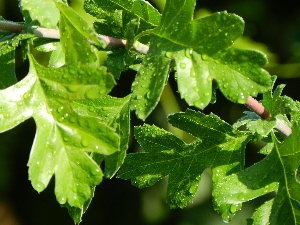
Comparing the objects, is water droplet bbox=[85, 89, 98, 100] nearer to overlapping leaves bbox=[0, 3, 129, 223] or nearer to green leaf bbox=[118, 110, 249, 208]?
overlapping leaves bbox=[0, 3, 129, 223]

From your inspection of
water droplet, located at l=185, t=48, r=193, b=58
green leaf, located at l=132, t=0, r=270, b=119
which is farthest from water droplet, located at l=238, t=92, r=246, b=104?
water droplet, located at l=185, t=48, r=193, b=58

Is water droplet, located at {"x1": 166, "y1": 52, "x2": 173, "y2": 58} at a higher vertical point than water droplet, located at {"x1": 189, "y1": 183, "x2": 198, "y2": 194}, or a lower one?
higher

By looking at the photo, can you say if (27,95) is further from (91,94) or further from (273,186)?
(273,186)

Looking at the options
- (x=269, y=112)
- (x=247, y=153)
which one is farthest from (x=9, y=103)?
(x=247, y=153)

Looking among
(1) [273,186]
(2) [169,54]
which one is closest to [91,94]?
(2) [169,54]

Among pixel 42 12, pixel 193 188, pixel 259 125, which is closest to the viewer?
pixel 42 12

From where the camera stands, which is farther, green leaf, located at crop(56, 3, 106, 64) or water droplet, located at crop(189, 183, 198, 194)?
water droplet, located at crop(189, 183, 198, 194)
